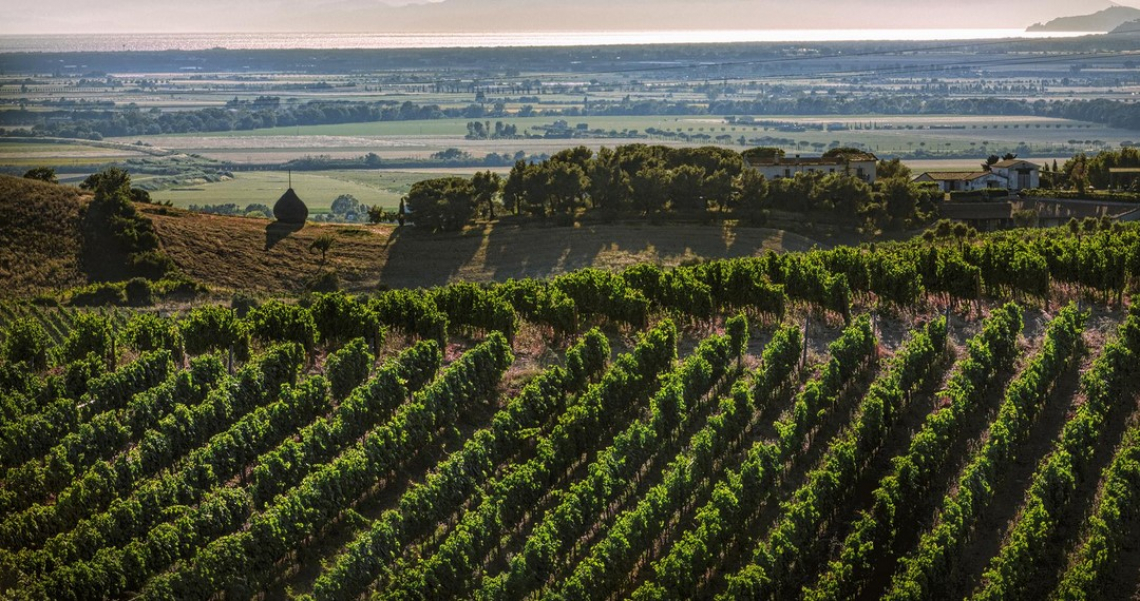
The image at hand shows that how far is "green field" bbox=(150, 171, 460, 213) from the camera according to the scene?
120250mm

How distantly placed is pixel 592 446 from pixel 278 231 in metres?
42.7

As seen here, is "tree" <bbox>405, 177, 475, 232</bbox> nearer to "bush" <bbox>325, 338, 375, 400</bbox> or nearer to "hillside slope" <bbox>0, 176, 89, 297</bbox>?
"hillside slope" <bbox>0, 176, 89, 297</bbox>

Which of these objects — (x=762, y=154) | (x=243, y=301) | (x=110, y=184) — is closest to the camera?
(x=243, y=301)

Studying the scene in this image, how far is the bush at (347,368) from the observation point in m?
32.4

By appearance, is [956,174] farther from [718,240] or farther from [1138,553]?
[1138,553]

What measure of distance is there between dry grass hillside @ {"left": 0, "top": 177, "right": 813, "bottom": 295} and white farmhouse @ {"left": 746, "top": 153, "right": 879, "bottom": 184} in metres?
14.4

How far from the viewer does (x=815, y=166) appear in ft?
274

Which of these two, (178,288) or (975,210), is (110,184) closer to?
(178,288)

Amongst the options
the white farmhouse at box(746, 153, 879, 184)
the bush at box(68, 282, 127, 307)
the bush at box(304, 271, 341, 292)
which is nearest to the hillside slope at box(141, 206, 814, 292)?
the bush at box(304, 271, 341, 292)

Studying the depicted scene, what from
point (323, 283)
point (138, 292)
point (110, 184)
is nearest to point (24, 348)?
point (138, 292)

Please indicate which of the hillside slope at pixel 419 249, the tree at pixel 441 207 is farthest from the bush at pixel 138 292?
the tree at pixel 441 207

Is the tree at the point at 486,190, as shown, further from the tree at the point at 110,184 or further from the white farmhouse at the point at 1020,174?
the white farmhouse at the point at 1020,174

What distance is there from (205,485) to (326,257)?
127ft

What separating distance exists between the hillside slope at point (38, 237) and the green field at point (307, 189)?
42.3 metres
